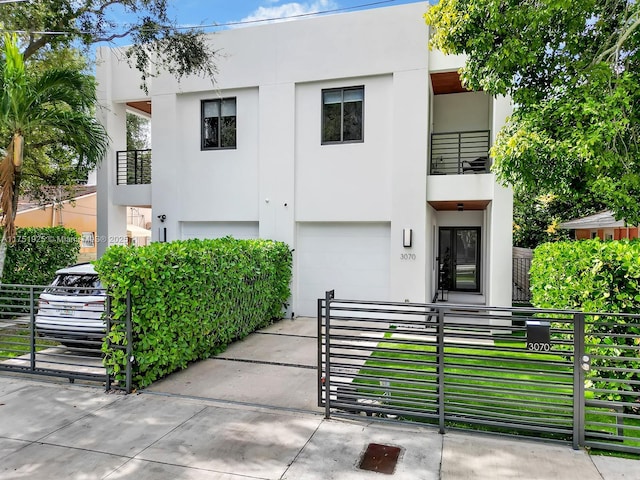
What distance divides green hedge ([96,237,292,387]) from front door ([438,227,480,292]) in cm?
743

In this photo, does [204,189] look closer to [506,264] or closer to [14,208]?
[14,208]

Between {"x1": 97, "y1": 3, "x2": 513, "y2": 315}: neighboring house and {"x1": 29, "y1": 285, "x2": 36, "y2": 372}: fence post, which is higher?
{"x1": 97, "y1": 3, "x2": 513, "y2": 315}: neighboring house

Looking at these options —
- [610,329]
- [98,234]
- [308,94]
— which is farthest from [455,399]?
[98,234]

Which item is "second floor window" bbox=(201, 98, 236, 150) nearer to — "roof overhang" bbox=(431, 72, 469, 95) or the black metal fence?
"roof overhang" bbox=(431, 72, 469, 95)

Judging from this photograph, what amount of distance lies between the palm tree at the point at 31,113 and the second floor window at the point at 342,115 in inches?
200

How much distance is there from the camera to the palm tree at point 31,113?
22.9 ft

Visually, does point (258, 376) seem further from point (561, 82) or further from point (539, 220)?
point (539, 220)

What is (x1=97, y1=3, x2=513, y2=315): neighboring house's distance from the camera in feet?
30.9

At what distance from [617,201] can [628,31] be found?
252 centimetres

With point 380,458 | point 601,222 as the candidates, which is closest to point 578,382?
point 380,458

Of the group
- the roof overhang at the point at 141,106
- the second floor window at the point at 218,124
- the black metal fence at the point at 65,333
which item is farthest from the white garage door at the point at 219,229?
the black metal fence at the point at 65,333

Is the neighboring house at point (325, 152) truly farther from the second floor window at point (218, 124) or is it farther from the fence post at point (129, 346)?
the fence post at point (129, 346)

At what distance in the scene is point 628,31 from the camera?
19.8 ft

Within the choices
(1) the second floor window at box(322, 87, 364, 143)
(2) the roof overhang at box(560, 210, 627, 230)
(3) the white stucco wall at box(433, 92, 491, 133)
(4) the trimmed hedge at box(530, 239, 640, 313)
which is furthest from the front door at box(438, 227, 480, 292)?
(4) the trimmed hedge at box(530, 239, 640, 313)
